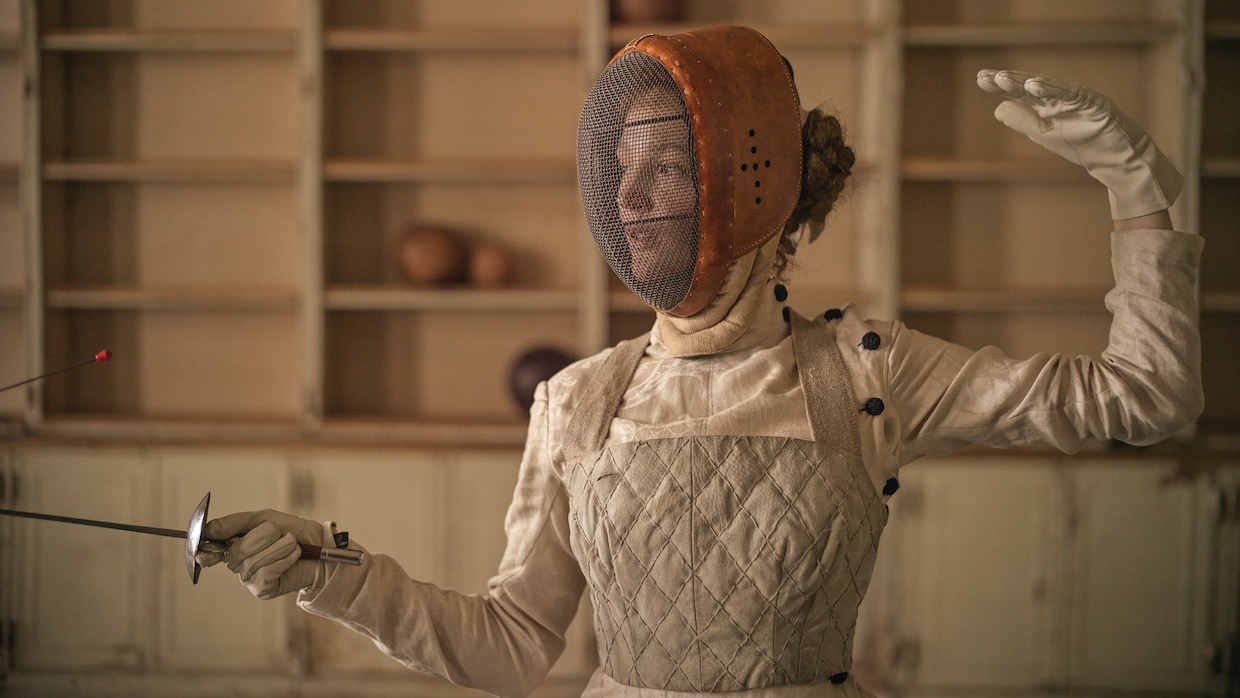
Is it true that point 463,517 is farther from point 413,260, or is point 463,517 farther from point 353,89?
point 353,89

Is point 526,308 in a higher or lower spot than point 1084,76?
lower

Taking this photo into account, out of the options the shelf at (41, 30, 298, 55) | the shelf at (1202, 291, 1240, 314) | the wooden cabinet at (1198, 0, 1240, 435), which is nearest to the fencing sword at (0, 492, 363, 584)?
the shelf at (41, 30, 298, 55)

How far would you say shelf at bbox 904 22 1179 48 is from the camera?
2.84 m

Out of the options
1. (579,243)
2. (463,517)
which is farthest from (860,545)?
(579,243)

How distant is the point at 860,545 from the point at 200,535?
69 centimetres

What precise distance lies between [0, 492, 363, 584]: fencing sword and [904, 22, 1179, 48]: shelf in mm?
2535

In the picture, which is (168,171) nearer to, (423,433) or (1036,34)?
(423,433)

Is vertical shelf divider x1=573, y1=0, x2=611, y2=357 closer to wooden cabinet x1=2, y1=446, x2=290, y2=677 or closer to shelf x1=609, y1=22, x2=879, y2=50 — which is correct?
shelf x1=609, y1=22, x2=879, y2=50

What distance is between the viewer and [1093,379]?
97 centimetres

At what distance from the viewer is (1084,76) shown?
3100 mm

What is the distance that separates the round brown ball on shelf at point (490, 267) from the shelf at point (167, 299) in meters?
0.61

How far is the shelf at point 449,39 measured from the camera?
9.83 ft

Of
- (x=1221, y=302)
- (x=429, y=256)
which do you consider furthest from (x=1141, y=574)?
(x=429, y=256)

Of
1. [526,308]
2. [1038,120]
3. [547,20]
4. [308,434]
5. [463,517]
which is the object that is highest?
[547,20]
